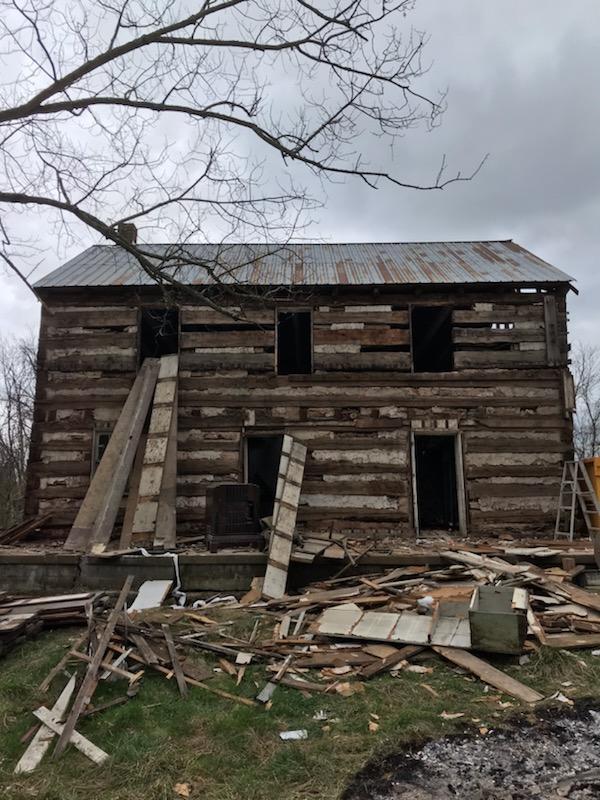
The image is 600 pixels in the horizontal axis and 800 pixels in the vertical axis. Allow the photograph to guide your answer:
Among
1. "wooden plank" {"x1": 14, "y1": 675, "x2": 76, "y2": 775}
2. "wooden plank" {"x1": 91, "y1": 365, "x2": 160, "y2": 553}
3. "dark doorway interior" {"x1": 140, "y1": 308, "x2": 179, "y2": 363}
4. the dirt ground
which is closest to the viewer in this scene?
the dirt ground

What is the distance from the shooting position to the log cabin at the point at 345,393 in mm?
11141

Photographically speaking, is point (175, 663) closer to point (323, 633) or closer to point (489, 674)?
point (323, 633)

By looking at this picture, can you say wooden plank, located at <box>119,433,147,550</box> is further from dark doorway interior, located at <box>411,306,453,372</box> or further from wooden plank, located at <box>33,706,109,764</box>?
dark doorway interior, located at <box>411,306,453,372</box>

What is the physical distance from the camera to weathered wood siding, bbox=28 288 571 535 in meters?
11.1

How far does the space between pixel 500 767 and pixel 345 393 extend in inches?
315

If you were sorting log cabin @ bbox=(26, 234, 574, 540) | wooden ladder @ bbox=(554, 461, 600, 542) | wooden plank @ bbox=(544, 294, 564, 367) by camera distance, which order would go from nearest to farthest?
1. wooden ladder @ bbox=(554, 461, 600, 542)
2. log cabin @ bbox=(26, 234, 574, 540)
3. wooden plank @ bbox=(544, 294, 564, 367)

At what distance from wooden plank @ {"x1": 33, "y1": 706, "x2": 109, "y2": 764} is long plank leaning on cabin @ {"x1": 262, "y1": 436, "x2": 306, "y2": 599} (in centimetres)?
366

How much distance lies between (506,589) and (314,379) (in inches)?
237

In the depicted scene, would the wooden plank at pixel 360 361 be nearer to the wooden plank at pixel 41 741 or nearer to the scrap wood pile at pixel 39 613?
the scrap wood pile at pixel 39 613

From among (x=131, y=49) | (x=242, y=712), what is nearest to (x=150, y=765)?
(x=242, y=712)

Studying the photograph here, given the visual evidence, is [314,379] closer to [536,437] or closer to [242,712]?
[536,437]

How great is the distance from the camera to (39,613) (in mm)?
7262

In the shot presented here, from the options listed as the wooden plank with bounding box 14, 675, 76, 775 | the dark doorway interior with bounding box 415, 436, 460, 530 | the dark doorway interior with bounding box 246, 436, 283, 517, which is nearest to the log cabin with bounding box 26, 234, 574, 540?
the dark doorway interior with bounding box 415, 436, 460, 530

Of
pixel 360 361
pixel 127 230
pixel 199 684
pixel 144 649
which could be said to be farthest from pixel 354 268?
pixel 199 684
